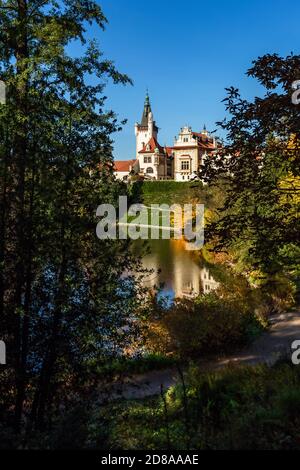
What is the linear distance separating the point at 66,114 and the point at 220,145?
90.4 inches

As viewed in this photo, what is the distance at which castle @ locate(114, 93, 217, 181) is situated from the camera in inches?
3041

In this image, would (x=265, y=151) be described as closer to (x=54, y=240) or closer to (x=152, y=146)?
(x=54, y=240)

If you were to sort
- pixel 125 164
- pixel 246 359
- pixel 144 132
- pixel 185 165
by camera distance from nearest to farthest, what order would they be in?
pixel 246 359
pixel 185 165
pixel 125 164
pixel 144 132

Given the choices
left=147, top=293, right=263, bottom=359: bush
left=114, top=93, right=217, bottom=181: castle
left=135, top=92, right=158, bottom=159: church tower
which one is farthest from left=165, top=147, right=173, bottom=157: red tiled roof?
left=147, top=293, right=263, bottom=359: bush

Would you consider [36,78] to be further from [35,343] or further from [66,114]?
[35,343]

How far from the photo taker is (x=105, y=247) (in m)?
5.83

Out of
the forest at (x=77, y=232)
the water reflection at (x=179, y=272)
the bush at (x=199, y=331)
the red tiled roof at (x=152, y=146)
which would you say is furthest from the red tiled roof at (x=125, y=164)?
the forest at (x=77, y=232)

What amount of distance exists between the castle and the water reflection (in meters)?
38.2

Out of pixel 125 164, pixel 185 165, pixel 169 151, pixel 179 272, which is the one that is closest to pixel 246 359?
pixel 179 272

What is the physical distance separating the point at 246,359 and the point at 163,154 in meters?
74.5

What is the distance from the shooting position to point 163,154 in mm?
83188

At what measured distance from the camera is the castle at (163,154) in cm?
7725

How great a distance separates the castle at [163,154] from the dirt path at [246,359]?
59048mm
